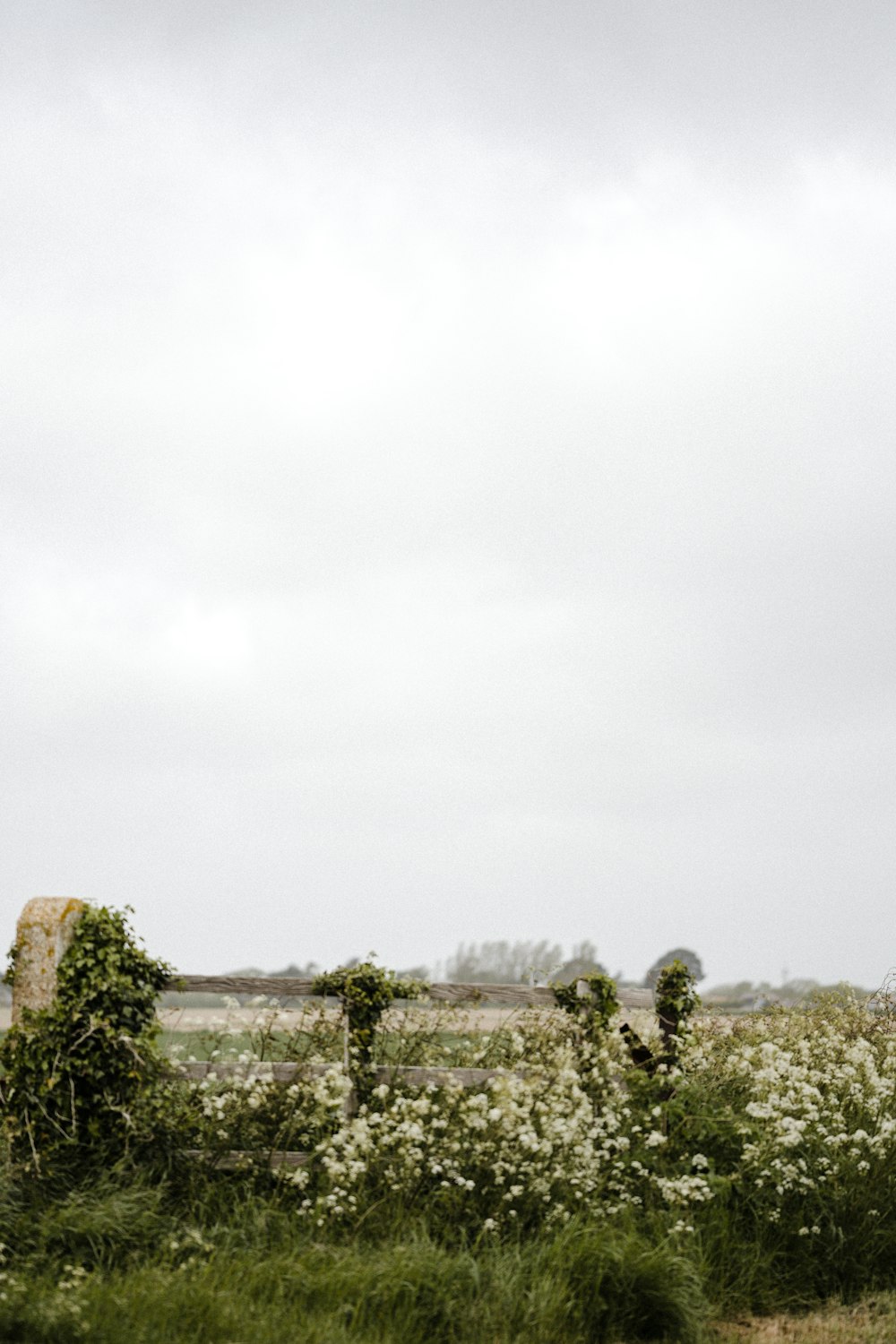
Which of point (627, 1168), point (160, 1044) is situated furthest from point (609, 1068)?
point (160, 1044)

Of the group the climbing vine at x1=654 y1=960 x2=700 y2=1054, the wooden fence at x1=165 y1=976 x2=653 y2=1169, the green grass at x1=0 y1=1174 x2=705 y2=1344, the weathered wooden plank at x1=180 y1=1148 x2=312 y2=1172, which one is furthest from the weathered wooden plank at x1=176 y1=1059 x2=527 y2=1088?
the climbing vine at x1=654 y1=960 x2=700 y2=1054

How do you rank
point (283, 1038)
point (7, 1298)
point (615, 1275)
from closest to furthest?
point (7, 1298)
point (615, 1275)
point (283, 1038)

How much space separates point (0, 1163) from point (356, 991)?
9.25 ft

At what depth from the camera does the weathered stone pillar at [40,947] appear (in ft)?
29.0

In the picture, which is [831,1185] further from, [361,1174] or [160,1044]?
[160,1044]

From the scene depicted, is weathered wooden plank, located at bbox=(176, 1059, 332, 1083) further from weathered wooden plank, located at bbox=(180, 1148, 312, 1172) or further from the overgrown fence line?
weathered wooden plank, located at bbox=(180, 1148, 312, 1172)

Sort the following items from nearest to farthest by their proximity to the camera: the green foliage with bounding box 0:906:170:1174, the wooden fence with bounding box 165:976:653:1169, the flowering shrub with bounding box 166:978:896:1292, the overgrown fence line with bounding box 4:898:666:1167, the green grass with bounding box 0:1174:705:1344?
1. the green grass with bounding box 0:1174:705:1344
2. the flowering shrub with bounding box 166:978:896:1292
3. the green foliage with bounding box 0:906:170:1174
4. the wooden fence with bounding box 165:976:653:1169
5. the overgrown fence line with bounding box 4:898:666:1167

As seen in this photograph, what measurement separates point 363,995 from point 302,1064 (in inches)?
27.8

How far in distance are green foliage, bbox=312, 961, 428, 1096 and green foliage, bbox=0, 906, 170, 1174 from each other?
4.73 feet

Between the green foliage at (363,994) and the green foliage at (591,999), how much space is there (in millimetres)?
1379

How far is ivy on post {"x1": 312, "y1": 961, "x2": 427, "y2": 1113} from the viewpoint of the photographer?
916 centimetres

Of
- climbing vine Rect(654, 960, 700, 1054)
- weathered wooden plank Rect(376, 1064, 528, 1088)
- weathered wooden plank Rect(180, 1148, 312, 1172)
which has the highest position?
climbing vine Rect(654, 960, 700, 1054)

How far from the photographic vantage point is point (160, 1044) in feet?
29.5

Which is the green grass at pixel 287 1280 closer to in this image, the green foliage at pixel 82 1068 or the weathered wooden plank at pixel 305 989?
the green foliage at pixel 82 1068
